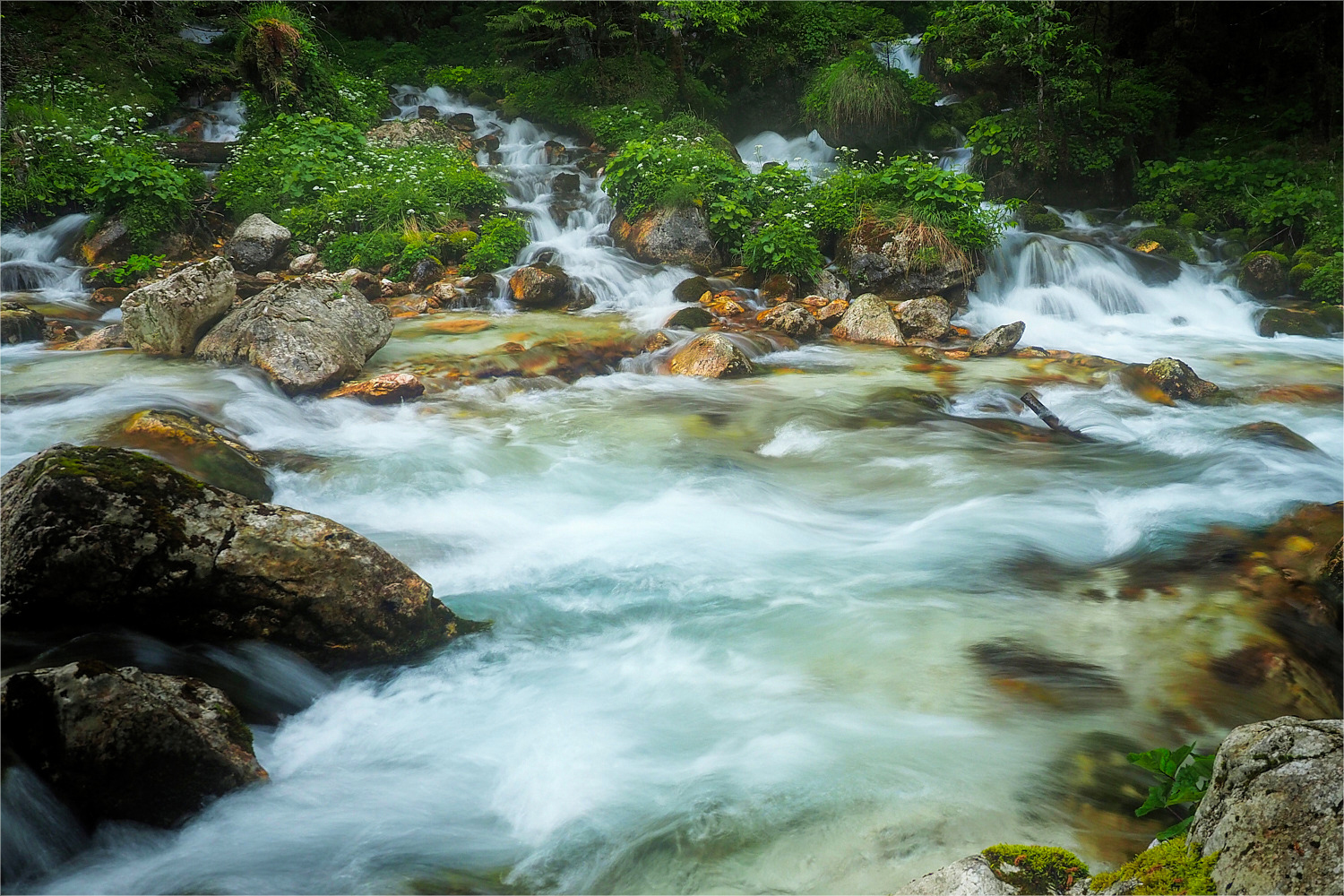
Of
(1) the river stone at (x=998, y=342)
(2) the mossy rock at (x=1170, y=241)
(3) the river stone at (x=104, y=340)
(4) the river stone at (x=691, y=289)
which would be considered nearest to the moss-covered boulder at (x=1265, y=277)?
(2) the mossy rock at (x=1170, y=241)

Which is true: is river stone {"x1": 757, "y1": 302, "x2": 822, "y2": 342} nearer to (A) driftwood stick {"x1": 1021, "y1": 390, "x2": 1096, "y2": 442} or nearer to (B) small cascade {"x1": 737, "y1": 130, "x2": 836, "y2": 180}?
(A) driftwood stick {"x1": 1021, "y1": 390, "x2": 1096, "y2": 442}

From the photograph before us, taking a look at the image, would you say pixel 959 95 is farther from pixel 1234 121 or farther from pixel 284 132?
pixel 284 132

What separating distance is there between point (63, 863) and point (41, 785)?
246mm

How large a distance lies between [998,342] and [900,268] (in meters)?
2.00

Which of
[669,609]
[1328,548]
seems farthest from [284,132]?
[1328,548]

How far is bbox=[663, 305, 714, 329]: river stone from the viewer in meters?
10.1

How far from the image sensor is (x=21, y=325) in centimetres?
846

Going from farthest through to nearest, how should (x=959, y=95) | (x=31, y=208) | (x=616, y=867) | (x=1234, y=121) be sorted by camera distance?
1. (x=959, y=95)
2. (x=1234, y=121)
3. (x=31, y=208)
4. (x=616, y=867)

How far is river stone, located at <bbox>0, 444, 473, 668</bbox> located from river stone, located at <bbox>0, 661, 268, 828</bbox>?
0.65 metres

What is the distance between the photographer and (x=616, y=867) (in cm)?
279

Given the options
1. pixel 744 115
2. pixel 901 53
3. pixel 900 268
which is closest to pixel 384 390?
pixel 900 268

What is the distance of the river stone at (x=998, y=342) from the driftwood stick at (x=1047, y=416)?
176 cm

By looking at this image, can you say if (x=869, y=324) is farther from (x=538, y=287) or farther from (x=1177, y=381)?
(x=538, y=287)

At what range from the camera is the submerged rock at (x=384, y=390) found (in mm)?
7352
